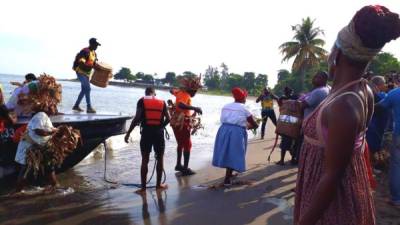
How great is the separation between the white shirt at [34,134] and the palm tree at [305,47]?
1818 inches

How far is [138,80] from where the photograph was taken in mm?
121125

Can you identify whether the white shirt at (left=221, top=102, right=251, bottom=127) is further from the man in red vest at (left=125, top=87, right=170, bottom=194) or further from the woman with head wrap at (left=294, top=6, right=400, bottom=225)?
the woman with head wrap at (left=294, top=6, right=400, bottom=225)

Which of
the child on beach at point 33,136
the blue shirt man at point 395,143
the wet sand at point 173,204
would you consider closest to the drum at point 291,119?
the wet sand at point 173,204

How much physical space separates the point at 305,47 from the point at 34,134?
47.5 metres

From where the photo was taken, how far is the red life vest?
24.1ft

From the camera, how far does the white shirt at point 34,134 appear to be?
6621 mm

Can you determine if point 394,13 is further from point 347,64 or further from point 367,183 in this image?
point 367,183

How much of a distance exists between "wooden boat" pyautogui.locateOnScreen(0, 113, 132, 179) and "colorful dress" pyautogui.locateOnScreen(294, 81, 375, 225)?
18.9 feet

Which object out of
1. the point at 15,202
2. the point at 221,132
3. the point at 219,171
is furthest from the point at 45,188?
the point at 219,171

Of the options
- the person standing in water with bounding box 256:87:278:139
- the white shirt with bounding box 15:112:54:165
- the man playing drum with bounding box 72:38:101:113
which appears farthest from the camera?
the person standing in water with bounding box 256:87:278:139

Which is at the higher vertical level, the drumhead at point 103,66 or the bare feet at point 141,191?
the drumhead at point 103,66

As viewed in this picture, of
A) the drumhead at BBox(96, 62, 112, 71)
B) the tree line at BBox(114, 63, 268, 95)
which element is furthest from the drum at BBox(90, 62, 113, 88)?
the tree line at BBox(114, 63, 268, 95)

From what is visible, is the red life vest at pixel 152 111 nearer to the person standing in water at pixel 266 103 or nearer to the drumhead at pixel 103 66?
the drumhead at pixel 103 66

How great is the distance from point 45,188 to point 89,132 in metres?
1.36
